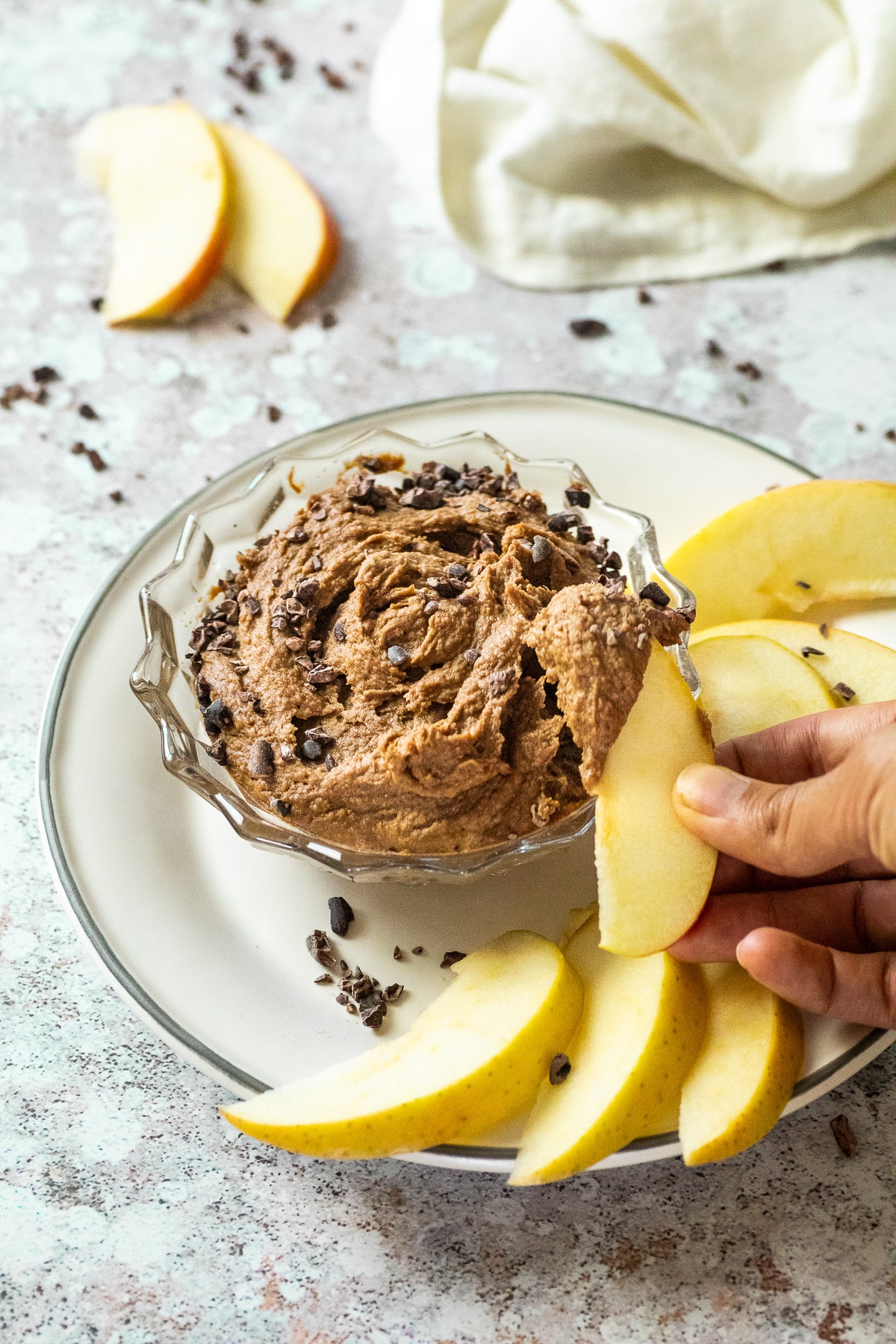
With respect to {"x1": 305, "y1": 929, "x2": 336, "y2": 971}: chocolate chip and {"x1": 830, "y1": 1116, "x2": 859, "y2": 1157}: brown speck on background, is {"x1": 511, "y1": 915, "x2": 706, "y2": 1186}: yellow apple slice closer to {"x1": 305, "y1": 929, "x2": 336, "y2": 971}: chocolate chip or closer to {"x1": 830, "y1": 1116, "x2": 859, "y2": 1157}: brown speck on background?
{"x1": 830, "y1": 1116, "x2": 859, "y2": 1157}: brown speck on background

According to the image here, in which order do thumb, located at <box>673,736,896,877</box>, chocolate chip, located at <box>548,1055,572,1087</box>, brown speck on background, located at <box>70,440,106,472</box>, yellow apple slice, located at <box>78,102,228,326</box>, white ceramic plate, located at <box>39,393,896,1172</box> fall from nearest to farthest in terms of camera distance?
thumb, located at <box>673,736,896,877</box>, chocolate chip, located at <box>548,1055,572,1087</box>, white ceramic plate, located at <box>39,393,896,1172</box>, brown speck on background, located at <box>70,440,106,472</box>, yellow apple slice, located at <box>78,102,228,326</box>

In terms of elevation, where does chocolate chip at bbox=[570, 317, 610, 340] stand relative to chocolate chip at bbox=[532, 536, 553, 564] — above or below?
below

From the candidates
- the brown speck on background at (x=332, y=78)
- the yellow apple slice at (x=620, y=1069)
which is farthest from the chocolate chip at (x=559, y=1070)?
the brown speck on background at (x=332, y=78)

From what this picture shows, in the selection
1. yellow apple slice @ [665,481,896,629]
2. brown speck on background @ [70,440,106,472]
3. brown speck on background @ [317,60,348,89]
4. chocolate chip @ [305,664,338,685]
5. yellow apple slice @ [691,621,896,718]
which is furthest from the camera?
brown speck on background @ [317,60,348,89]

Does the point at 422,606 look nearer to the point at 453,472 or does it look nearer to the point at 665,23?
the point at 453,472

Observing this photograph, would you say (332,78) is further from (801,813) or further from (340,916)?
(801,813)

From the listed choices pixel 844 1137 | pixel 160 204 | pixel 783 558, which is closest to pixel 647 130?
pixel 160 204

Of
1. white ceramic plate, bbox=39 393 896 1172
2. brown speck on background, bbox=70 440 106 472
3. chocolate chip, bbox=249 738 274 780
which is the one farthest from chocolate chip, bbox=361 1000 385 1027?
brown speck on background, bbox=70 440 106 472
